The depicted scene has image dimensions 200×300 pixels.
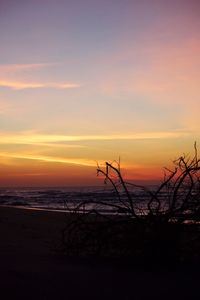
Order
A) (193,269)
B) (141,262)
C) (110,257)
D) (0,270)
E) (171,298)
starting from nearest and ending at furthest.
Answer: (171,298) < (0,270) < (193,269) < (141,262) < (110,257)

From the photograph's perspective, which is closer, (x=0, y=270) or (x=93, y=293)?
(x=93, y=293)

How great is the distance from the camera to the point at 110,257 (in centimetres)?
632

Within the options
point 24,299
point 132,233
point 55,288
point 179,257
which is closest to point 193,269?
point 179,257

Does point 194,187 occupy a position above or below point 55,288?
above

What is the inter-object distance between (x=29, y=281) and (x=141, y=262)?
1978 millimetres

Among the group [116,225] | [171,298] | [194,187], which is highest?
[194,187]

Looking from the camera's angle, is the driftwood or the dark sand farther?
the driftwood

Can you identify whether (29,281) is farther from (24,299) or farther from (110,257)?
(110,257)

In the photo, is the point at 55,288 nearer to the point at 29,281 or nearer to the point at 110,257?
the point at 29,281

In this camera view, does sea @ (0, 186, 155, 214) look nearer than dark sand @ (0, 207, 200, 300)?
No

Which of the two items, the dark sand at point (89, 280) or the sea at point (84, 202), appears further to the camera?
the sea at point (84, 202)

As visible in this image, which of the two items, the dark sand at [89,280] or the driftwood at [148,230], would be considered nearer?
the dark sand at [89,280]

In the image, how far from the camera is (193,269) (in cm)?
545

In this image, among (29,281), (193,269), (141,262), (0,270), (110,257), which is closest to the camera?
(29,281)
